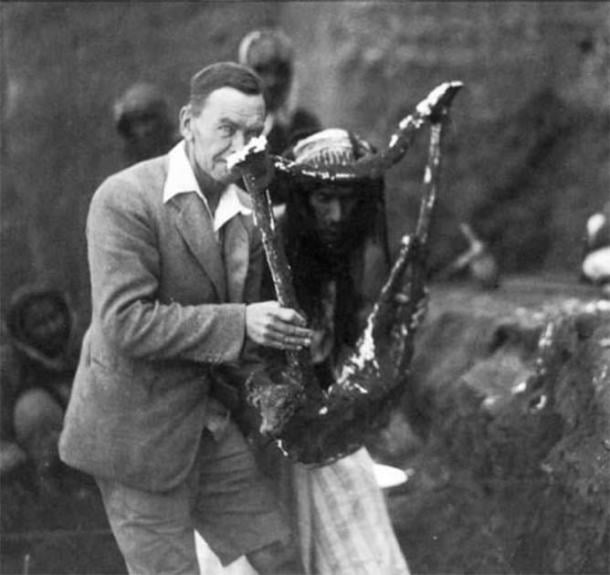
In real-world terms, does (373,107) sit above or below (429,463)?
above

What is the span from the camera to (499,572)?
5645 millimetres

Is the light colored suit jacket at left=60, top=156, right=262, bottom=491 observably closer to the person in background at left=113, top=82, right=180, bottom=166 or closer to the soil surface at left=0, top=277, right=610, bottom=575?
the soil surface at left=0, top=277, right=610, bottom=575

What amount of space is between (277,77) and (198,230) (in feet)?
9.19

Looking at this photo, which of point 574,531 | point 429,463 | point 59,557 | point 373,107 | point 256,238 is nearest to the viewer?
point 256,238

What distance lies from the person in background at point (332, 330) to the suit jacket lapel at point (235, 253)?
0.85ft

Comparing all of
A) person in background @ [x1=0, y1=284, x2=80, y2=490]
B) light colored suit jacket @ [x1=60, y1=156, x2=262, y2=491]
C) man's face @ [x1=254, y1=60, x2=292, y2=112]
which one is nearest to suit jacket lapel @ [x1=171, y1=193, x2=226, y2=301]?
light colored suit jacket @ [x1=60, y1=156, x2=262, y2=491]

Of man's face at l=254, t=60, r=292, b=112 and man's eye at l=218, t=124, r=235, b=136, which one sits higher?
man's eye at l=218, t=124, r=235, b=136

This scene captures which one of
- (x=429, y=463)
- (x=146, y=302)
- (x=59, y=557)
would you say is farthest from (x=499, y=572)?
(x=146, y=302)

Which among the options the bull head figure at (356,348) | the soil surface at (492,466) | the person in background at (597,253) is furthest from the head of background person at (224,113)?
the person in background at (597,253)

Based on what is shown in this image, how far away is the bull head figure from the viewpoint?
4.10 metres

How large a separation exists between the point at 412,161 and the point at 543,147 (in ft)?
2.58

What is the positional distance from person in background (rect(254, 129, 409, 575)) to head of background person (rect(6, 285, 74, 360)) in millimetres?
2237

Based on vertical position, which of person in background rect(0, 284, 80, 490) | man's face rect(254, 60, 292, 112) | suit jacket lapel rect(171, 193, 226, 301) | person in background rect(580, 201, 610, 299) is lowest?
person in background rect(0, 284, 80, 490)

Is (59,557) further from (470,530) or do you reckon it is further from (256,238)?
(256,238)
